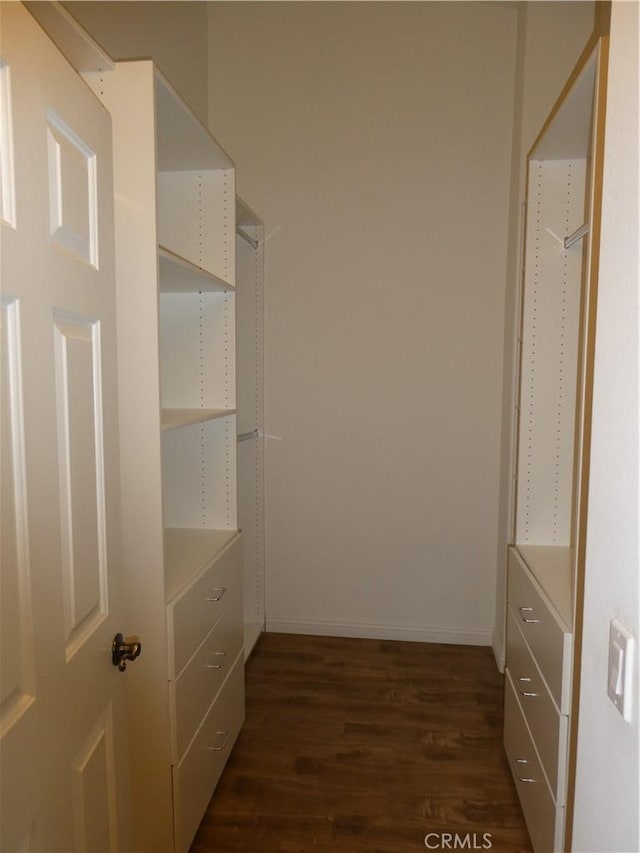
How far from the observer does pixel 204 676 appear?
188 centimetres

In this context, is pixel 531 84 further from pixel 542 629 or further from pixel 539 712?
pixel 539 712

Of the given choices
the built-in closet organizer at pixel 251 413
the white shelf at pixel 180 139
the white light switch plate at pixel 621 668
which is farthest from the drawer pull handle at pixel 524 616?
the white shelf at pixel 180 139

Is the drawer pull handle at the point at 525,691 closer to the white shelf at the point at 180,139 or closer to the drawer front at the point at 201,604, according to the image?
the drawer front at the point at 201,604

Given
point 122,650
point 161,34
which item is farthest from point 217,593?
point 161,34

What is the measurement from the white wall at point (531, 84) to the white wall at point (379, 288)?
0.44ft

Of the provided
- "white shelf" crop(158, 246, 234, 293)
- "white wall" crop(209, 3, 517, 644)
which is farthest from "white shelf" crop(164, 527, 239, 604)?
"white wall" crop(209, 3, 517, 644)

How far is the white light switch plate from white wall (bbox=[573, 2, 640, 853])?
0.01m

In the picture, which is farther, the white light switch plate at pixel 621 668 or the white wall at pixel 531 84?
the white wall at pixel 531 84

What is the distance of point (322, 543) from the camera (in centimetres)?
331

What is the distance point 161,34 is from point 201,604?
7.66ft

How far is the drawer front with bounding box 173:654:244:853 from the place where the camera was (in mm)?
1665

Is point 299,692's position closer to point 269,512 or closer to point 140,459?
point 269,512

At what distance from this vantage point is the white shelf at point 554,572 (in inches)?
63.2

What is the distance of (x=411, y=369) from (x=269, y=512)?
1.09 metres
